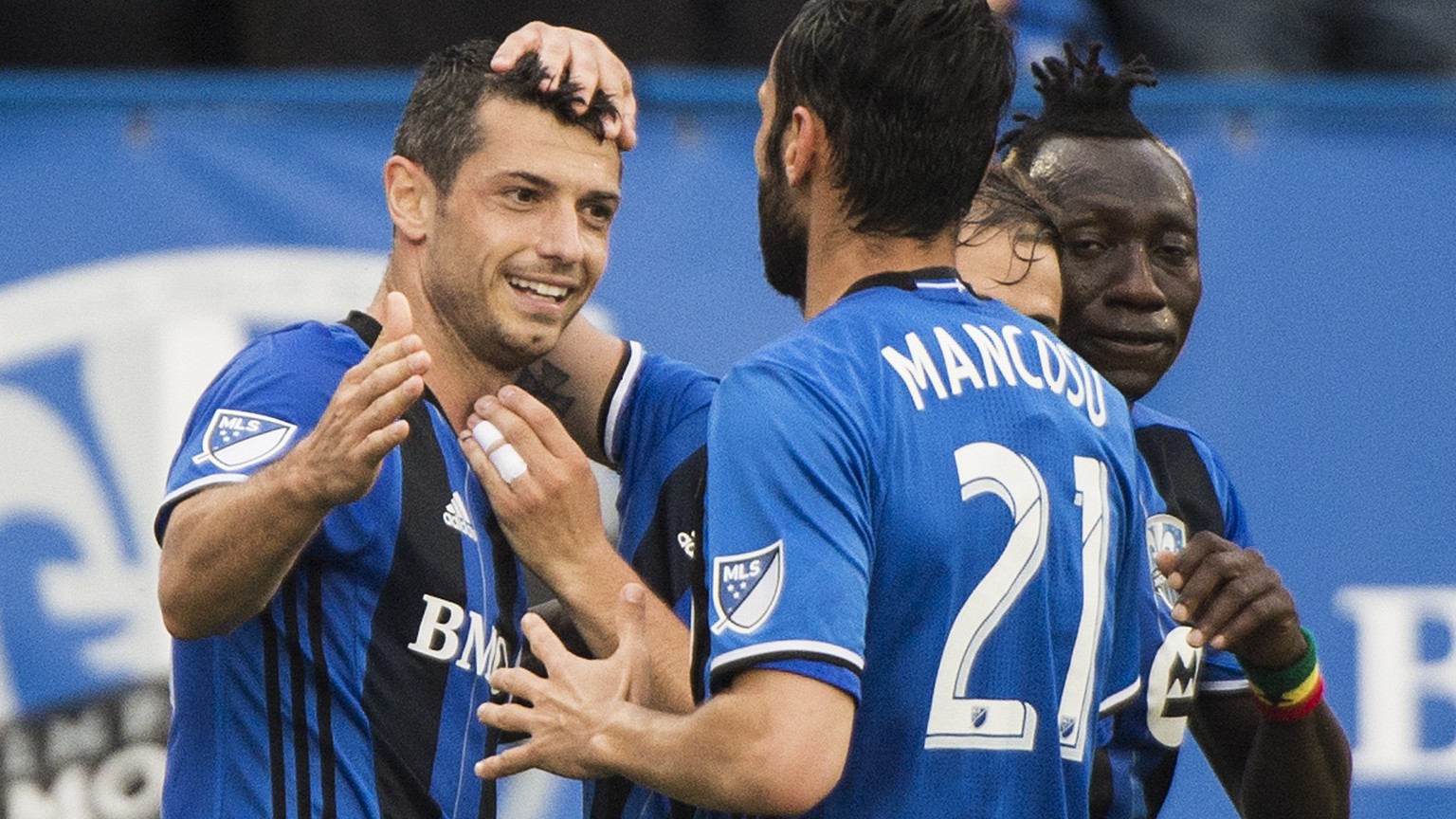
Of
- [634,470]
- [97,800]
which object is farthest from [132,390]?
[634,470]

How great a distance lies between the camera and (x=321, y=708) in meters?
3.10

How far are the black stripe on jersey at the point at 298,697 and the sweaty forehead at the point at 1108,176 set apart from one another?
1.67 metres

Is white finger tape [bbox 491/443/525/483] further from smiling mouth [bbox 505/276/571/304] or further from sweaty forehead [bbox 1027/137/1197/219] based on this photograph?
sweaty forehead [bbox 1027/137/1197/219]

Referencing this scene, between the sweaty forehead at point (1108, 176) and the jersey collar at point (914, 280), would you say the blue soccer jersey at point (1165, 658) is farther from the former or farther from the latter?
the jersey collar at point (914, 280)

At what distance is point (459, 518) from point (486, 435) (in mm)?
141

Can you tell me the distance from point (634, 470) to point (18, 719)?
2.29 meters

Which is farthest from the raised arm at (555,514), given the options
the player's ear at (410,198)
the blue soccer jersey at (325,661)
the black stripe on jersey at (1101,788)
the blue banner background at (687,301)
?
the blue banner background at (687,301)

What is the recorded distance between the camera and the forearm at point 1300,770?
361 cm

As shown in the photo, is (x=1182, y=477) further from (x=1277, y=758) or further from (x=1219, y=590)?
(x=1219, y=590)

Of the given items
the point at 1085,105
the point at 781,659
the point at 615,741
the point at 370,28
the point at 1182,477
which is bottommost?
the point at 615,741

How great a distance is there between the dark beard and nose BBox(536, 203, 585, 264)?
397 millimetres

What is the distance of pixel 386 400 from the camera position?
2785mm

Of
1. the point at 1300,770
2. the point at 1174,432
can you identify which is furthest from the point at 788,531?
the point at 1174,432

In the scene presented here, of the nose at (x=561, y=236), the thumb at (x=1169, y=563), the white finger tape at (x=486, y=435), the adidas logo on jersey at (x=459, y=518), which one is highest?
the nose at (x=561, y=236)
